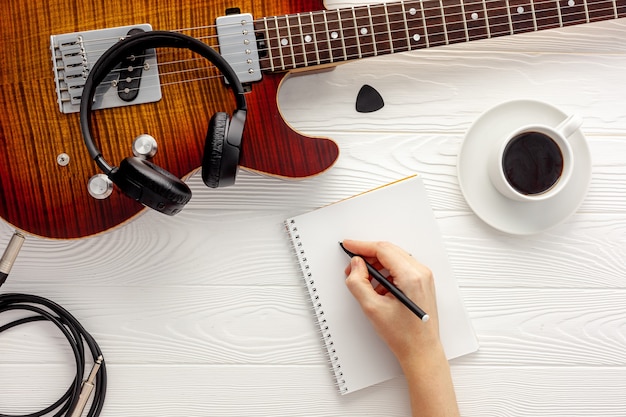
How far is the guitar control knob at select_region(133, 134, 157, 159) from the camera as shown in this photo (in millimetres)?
751

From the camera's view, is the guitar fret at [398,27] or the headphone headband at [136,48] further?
the guitar fret at [398,27]

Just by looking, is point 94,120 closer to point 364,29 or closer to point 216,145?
point 216,145

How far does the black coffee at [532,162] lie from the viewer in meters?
0.77

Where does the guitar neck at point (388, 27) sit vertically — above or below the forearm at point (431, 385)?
above

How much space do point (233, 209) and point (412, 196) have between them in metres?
0.29

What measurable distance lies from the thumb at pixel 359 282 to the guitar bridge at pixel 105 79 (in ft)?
1.25

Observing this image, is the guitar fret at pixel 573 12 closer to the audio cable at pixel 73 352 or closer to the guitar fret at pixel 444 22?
the guitar fret at pixel 444 22

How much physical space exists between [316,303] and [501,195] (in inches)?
13.3

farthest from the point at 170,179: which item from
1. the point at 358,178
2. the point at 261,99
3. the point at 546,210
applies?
the point at 546,210

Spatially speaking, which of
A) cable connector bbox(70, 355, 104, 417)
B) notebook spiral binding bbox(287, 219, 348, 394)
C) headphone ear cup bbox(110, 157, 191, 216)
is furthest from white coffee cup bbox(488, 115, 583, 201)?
cable connector bbox(70, 355, 104, 417)

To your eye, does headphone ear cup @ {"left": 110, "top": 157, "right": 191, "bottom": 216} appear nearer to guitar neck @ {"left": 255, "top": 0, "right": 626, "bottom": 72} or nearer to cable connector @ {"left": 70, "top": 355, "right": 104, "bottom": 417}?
guitar neck @ {"left": 255, "top": 0, "right": 626, "bottom": 72}

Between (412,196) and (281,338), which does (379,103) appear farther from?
(281,338)

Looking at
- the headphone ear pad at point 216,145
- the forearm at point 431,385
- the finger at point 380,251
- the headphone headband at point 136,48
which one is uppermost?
the headphone headband at point 136,48

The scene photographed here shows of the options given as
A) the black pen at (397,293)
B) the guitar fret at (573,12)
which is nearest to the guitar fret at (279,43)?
the black pen at (397,293)
